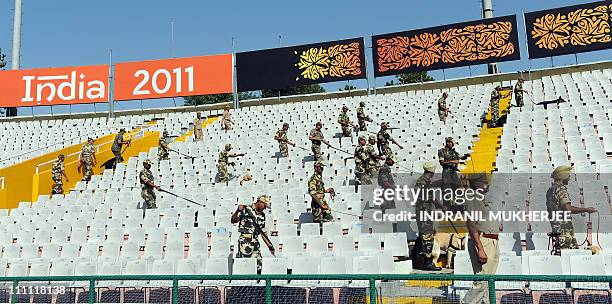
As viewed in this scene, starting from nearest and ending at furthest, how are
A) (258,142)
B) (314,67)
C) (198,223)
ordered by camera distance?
1. (198,223)
2. (258,142)
3. (314,67)

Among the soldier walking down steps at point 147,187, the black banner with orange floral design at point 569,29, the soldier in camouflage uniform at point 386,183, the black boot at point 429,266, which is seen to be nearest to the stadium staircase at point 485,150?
the soldier in camouflage uniform at point 386,183

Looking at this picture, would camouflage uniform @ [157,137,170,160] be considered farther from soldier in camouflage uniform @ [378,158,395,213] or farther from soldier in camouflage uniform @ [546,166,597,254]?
soldier in camouflage uniform @ [546,166,597,254]

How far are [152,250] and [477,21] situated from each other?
20.7 meters

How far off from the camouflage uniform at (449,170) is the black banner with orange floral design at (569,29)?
1848cm

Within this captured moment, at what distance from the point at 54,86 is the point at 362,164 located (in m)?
24.7

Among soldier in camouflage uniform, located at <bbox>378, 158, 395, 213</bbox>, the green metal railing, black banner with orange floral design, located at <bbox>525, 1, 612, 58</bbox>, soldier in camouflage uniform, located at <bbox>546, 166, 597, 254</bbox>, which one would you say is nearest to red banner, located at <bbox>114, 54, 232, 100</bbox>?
black banner with orange floral design, located at <bbox>525, 1, 612, 58</bbox>

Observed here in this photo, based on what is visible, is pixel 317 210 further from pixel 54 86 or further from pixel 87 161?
pixel 54 86

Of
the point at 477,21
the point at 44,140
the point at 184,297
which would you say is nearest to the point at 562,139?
the point at 184,297

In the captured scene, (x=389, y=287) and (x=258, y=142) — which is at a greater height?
(x=258, y=142)

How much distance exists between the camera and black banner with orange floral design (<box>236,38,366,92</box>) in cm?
2741

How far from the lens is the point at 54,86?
30703mm

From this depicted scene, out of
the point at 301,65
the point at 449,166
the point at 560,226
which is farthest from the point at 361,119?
the point at 301,65

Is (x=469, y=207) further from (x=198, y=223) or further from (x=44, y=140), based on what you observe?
(x=44, y=140)

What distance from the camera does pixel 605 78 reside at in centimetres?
Result: 2248
